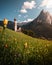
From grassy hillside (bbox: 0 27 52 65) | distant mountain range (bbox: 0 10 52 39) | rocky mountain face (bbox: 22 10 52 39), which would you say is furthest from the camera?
rocky mountain face (bbox: 22 10 52 39)

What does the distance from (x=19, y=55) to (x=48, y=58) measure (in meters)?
1.39

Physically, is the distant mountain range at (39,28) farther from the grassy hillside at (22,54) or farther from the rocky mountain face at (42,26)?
the grassy hillside at (22,54)

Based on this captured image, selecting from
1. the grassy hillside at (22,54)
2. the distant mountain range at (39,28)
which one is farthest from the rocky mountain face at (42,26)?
the grassy hillside at (22,54)

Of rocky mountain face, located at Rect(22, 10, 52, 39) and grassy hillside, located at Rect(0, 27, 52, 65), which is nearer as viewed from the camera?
grassy hillside, located at Rect(0, 27, 52, 65)

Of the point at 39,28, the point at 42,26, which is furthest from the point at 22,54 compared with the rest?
the point at 42,26

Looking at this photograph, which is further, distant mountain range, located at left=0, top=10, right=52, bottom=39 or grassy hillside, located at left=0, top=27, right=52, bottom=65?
distant mountain range, located at left=0, top=10, right=52, bottom=39

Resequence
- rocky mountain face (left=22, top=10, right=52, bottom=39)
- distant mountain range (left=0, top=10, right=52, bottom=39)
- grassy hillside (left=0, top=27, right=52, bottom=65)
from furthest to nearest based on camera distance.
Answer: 1. rocky mountain face (left=22, top=10, right=52, bottom=39)
2. distant mountain range (left=0, top=10, right=52, bottom=39)
3. grassy hillside (left=0, top=27, right=52, bottom=65)

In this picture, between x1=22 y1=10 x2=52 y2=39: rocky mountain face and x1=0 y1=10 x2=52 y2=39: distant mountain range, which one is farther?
x1=22 y1=10 x2=52 y2=39: rocky mountain face

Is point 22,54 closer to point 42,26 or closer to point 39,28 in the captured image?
point 39,28

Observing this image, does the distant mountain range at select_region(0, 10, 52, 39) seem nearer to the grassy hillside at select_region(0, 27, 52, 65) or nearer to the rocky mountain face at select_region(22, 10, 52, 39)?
the rocky mountain face at select_region(22, 10, 52, 39)

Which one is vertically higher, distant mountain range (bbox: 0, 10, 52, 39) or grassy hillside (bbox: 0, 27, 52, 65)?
distant mountain range (bbox: 0, 10, 52, 39)

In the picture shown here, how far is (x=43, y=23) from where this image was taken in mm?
149500

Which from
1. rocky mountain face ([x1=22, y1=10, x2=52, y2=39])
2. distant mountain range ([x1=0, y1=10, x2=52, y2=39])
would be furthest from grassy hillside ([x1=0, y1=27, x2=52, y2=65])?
rocky mountain face ([x1=22, y1=10, x2=52, y2=39])

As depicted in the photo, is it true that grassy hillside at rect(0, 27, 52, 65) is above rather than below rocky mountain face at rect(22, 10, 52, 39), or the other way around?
below
